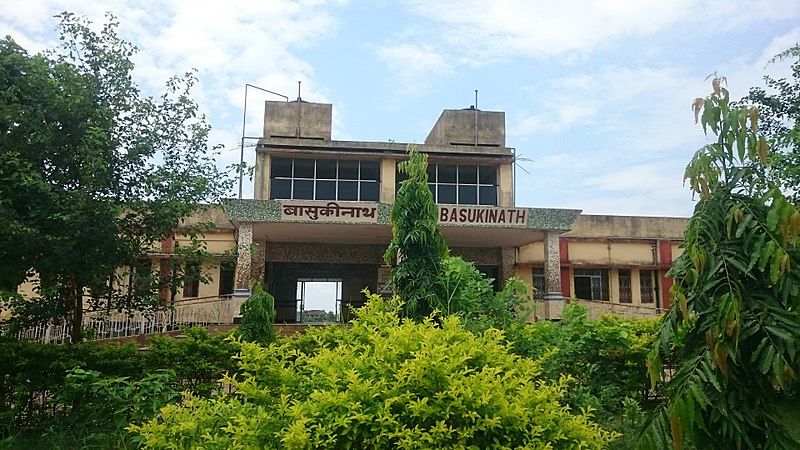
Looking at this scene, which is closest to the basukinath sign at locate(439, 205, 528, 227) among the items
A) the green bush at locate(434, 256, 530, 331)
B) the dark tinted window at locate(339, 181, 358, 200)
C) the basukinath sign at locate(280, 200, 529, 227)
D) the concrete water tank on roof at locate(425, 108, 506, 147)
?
the basukinath sign at locate(280, 200, 529, 227)

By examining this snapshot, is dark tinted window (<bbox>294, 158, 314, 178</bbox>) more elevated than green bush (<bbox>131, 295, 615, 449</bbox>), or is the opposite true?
dark tinted window (<bbox>294, 158, 314, 178</bbox>)

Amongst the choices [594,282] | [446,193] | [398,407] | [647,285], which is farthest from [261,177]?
[398,407]

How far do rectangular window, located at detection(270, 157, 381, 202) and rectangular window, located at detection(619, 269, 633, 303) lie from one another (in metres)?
9.08

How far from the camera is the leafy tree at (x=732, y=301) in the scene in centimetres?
268

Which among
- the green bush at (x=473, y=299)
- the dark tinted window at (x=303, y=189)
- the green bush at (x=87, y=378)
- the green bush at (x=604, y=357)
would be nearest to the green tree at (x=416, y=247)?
the green bush at (x=473, y=299)

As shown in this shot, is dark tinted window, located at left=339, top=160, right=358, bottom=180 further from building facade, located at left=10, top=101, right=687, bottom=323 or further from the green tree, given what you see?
the green tree

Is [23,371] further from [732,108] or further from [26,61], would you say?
[732,108]

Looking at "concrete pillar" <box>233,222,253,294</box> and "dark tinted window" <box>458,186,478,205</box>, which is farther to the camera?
"dark tinted window" <box>458,186,478,205</box>

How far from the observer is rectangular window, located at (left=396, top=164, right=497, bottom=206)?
67.7 feet

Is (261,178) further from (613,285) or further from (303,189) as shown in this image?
(613,285)

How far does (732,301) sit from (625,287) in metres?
20.1

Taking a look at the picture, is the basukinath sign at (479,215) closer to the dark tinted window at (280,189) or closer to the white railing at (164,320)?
the dark tinted window at (280,189)

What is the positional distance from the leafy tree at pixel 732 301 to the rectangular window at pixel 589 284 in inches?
749

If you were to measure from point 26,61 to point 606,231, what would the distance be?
18.3 m
